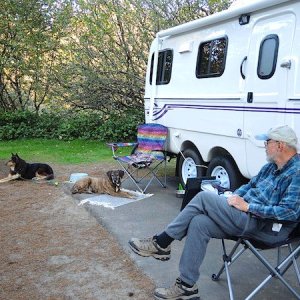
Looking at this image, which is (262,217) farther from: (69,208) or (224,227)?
(69,208)

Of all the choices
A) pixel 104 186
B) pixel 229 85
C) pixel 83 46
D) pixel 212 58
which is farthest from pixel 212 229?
pixel 83 46

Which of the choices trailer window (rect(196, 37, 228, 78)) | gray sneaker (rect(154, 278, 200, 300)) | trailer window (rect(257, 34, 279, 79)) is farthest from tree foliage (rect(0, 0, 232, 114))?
gray sneaker (rect(154, 278, 200, 300))

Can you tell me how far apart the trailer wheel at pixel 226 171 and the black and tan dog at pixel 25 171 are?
2.72 metres

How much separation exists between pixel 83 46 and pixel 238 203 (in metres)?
8.73

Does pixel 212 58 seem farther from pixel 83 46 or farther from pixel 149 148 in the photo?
pixel 83 46

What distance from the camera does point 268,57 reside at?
4039 mm

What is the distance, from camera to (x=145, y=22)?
10.1m

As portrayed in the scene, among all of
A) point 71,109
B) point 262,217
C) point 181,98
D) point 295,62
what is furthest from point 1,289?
point 71,109

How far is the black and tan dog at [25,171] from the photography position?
628 centimetres

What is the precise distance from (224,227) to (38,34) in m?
9.85

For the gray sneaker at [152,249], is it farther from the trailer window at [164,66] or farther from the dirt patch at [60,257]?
the trailer window at [164,66]

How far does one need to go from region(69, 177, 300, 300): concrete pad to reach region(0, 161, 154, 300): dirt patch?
11cm

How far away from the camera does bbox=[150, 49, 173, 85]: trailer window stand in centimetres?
594

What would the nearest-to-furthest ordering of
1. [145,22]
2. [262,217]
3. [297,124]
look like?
[262,217] → [297,124] → [145,22]
